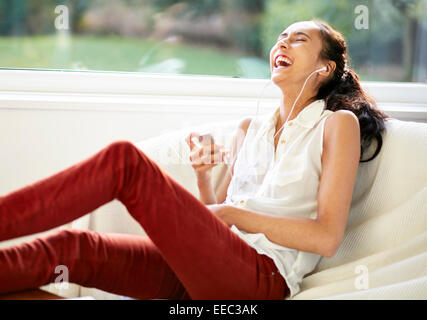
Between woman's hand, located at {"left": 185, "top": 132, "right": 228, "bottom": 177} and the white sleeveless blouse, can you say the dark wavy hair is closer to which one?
the white sleeveless blouse

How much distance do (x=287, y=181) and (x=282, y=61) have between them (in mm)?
358

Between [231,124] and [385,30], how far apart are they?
3.28ft

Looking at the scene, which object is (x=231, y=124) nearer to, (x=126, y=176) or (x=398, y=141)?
(x=398, y=141)

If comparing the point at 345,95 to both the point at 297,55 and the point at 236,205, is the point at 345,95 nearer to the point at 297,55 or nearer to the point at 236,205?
the point at 297,55

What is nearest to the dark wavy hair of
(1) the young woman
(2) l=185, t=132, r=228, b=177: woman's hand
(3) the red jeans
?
(1) the young woman

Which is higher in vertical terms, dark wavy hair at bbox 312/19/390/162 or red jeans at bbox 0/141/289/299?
dark wavy hair at bbox 312/19/390/162

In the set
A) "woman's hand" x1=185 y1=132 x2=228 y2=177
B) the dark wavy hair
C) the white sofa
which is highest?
the dark wavy hair

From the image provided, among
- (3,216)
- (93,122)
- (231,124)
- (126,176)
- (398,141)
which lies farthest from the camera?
(93,122)

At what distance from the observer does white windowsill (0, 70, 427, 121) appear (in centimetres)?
215

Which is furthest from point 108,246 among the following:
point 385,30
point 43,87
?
point 385,30

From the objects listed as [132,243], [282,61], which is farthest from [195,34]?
[132,243]

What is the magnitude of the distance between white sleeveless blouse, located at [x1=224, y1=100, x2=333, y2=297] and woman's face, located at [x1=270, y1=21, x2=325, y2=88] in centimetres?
10

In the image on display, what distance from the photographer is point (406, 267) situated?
4.66 feet

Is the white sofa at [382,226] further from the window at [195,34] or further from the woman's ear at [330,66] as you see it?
the window at [195,34]
